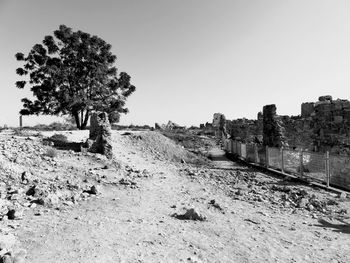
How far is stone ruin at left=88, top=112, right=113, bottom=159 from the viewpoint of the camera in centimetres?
1273

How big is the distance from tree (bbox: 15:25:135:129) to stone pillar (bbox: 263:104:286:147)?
44.6ft

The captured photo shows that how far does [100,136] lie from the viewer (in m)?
12.9

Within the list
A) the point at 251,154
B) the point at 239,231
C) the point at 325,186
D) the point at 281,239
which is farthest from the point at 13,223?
the point at 251,154

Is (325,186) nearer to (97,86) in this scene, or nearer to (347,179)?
(347,179)

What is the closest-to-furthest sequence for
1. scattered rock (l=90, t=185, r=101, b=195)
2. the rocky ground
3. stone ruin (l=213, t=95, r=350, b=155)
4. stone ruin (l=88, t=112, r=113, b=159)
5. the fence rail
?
the rocky ground
scattered rock (l=90, t=185, r=101, b=195)
the fence rail
stone ruin (l=88, t=112, r=113, b=159)
stone ruin (l=213, t=95, r=350, b=155)

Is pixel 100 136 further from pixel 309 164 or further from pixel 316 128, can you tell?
pixel 316 128

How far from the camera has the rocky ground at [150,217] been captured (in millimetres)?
4062

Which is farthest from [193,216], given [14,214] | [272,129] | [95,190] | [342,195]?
[272,129]

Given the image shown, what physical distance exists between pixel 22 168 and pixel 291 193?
366 inches

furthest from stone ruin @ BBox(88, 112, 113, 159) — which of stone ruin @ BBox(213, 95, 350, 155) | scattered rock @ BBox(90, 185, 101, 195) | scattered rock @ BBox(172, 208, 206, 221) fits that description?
stone ruin @ BBox(213, 95, 350, 155)

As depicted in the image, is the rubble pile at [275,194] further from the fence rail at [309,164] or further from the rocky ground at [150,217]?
the fence rail at [309,164]

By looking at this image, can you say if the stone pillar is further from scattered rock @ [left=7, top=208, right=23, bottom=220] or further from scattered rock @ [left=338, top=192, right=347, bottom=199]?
scattered rock @ [left=7, top=208, right=23, bottom=220]

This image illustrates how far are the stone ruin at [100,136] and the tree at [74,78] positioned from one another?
7346mm

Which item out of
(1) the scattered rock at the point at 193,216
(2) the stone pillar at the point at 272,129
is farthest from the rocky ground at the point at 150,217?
(2) the stone pillar at the point at 272,129
